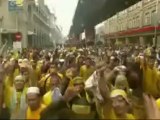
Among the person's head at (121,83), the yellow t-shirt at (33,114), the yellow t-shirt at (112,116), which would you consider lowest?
the yellow t-shirt at (33,114)

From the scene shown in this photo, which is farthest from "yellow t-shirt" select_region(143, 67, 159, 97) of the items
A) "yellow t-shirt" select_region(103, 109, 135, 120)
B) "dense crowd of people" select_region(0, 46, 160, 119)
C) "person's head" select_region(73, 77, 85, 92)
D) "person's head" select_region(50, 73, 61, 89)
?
"yellow t-shirt" select_region(103, 109, 135, 120)

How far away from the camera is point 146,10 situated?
6069cm

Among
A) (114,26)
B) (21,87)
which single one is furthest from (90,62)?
(114,26)

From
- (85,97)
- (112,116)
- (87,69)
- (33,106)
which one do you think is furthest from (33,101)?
(87,69)

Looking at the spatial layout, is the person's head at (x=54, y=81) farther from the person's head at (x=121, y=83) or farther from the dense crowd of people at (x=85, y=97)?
the person's head at (x=121, y=83)

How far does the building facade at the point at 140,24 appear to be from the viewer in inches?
1646

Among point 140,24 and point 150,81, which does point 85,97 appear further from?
point 140,24

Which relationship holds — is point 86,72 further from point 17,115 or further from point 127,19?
point 127,19

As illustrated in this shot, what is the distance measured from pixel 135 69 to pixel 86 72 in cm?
331

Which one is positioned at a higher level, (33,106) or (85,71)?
(33,106)

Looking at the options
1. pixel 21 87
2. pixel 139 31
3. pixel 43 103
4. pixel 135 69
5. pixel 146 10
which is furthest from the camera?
pixel 146 10

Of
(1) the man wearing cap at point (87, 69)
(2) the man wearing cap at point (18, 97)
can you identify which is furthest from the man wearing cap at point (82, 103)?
(1) the man wearing cap at point (87, 69)

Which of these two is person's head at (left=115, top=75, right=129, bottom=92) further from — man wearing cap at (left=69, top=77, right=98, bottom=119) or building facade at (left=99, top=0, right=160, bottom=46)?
building facade at (left=99, top=0, right=160, bottom=46)

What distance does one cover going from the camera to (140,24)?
6353cm
